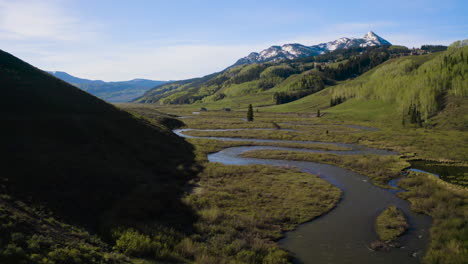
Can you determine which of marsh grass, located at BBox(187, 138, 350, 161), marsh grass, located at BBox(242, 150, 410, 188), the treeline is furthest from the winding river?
the treeline

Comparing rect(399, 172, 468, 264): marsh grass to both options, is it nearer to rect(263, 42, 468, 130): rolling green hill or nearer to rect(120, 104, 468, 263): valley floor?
rect(120, 104, 468, 263): valley floor

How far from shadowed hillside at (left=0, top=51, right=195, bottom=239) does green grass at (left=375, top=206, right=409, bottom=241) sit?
20.2 meters

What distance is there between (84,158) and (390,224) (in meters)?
41.0

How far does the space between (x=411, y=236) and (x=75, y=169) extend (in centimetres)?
3945

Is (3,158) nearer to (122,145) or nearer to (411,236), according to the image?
(122,145)

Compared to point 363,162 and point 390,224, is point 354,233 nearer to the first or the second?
point 390,224

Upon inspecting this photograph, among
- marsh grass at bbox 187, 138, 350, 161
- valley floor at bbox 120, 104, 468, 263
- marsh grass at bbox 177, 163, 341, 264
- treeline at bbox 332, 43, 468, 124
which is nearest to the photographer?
marsh grass at bbox 177, 163, 341, 264

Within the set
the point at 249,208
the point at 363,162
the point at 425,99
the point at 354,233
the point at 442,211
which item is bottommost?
the point at 354,233

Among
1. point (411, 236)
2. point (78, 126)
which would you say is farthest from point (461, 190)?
point (78, 126)

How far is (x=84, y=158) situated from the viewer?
129 ft

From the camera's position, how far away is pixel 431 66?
181 m

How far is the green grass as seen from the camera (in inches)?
1059

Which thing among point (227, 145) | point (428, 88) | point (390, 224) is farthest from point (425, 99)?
point (390, 224)

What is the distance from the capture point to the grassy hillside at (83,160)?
2589 cm
